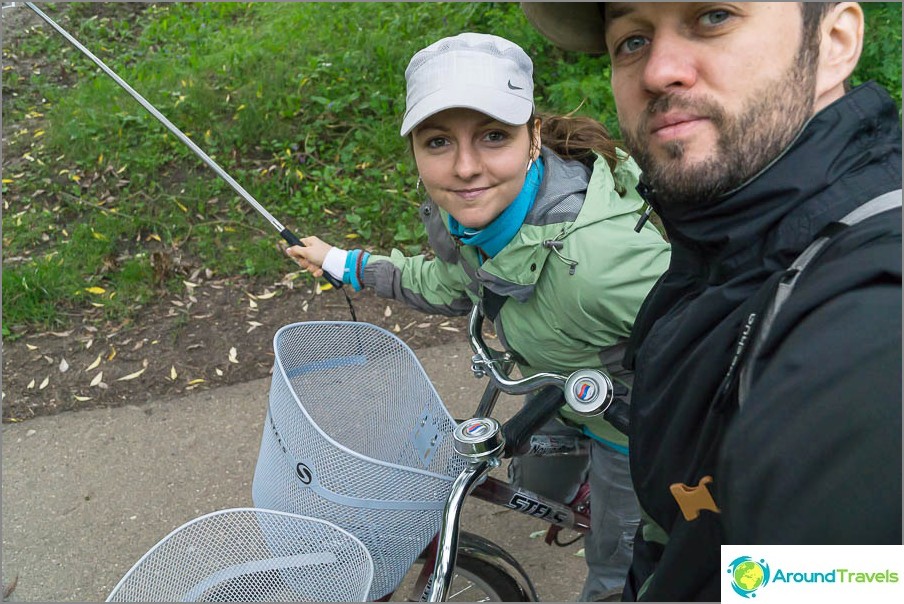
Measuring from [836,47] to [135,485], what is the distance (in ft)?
11.0

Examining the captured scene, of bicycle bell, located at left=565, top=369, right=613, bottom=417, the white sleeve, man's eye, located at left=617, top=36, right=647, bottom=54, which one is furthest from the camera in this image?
the white sleeve

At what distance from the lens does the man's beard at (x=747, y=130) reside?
4.11 feet

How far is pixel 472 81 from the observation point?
6.77ft

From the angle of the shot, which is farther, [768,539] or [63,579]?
[63,579]

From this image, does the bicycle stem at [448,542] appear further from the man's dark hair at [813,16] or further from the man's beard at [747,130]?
the man's dark hair at [813,16]

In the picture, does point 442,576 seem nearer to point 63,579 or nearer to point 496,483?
point 496,483

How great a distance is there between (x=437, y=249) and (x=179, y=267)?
2.86m

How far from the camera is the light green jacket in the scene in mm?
2049

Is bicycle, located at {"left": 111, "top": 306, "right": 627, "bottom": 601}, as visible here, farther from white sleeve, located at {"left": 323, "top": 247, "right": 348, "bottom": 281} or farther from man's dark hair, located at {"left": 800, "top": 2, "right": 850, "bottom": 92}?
man's dark hair, located at {"left": 800, "top": 2, "right": 850, "bottom": 92}

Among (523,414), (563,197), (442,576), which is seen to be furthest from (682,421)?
(563,197)

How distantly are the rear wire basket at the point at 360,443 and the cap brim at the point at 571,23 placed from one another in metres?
0.92

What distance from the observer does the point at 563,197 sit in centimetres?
220

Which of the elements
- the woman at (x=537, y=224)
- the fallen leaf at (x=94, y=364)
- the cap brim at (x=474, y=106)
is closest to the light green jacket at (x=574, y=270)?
the woman at (x=537, y=224)

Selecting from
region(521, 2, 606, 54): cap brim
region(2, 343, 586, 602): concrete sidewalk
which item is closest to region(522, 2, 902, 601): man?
region(521, 2, 606, 54): cap brim
